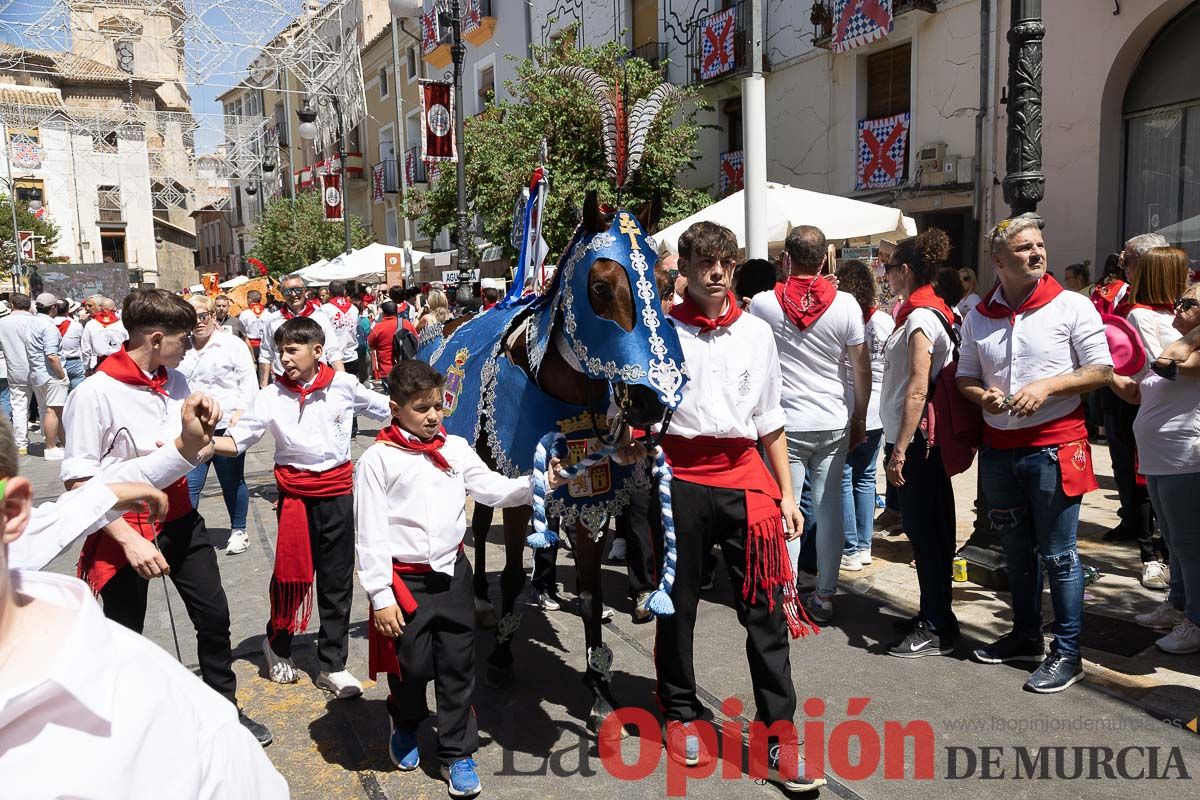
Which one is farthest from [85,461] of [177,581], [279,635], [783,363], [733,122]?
[733,122]

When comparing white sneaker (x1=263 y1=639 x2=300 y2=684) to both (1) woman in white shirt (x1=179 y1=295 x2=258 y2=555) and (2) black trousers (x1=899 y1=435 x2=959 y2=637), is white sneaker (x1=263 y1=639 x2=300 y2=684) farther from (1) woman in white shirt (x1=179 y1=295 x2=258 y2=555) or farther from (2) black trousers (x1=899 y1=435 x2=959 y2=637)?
(2) black trousers (x1=899 y1=435 x2=959 y2=637)

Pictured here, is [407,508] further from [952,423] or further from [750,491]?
[952,423]

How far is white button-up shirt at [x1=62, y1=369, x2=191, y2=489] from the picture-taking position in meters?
3.40

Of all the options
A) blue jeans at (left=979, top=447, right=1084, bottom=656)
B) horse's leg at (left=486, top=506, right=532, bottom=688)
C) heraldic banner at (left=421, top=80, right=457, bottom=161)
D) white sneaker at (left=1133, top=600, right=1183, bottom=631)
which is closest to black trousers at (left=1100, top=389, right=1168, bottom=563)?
white sneaker at (left=1133, top=600, right=1183, bottom=631)

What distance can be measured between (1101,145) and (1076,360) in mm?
9410

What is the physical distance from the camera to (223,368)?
6512 mm

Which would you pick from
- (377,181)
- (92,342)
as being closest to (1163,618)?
(92,342)

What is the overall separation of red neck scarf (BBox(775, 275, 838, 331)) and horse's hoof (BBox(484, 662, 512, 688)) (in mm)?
2367

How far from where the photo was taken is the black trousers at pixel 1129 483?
18.0 feet

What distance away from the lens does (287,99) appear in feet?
144

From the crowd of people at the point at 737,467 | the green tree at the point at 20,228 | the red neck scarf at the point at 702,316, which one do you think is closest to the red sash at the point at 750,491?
the crowd of people at the point at 737,467

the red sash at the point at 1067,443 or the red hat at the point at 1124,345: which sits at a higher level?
the red hat at the point at 1124,345

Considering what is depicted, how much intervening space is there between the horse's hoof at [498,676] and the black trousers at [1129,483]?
4044 millimetres

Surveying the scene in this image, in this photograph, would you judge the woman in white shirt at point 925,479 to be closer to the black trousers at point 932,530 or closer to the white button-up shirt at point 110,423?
the black trousers at point 932,530
